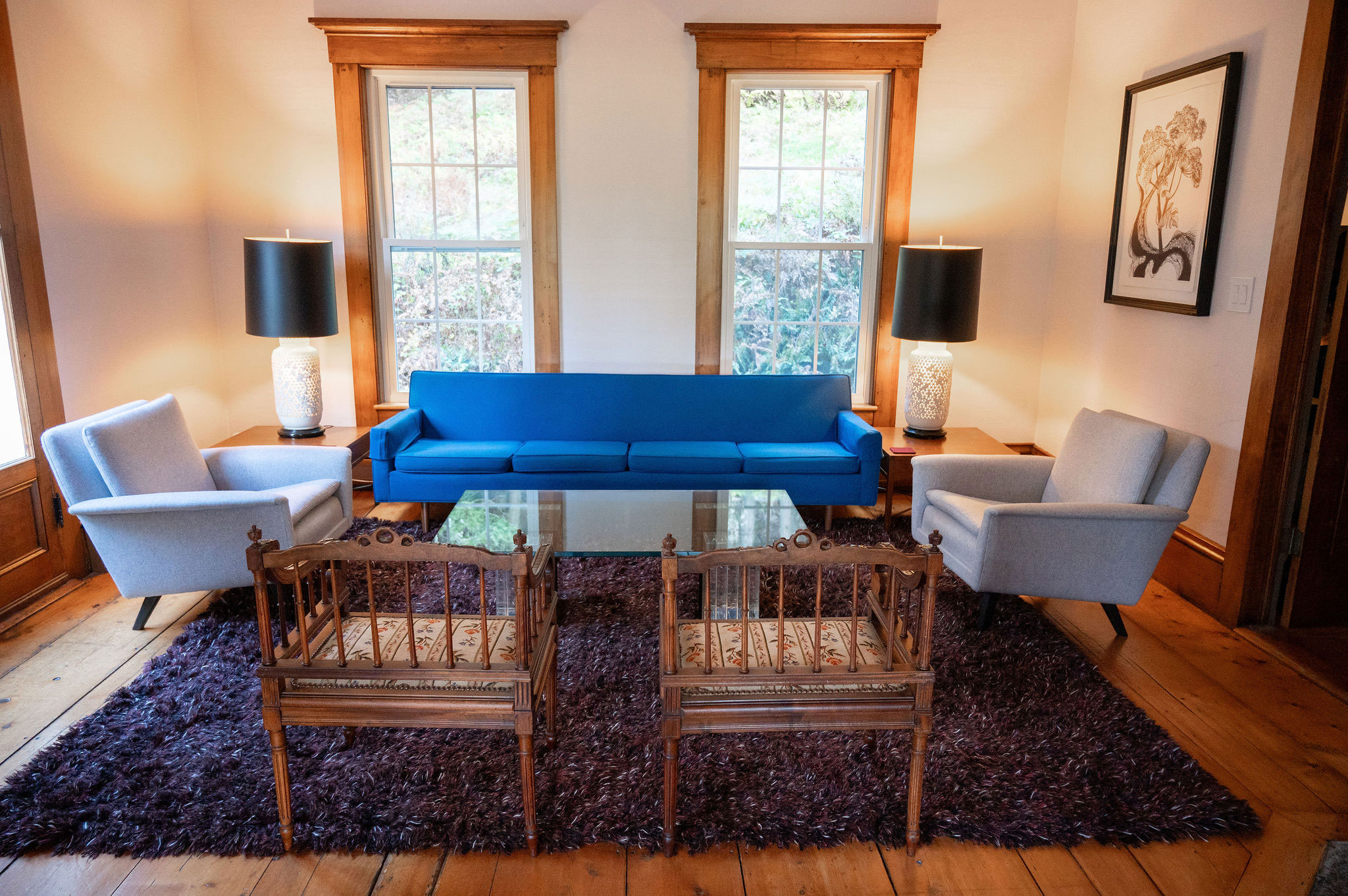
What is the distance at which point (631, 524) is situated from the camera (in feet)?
11.3

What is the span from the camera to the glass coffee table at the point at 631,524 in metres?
3.20

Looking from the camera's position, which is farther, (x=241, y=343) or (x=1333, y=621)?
(x=241, y=343)

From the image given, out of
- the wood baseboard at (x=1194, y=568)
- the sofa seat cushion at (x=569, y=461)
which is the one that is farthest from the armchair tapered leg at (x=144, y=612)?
the wood baseboard at (x=1194, y=568)

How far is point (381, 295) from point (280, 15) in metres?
1.55

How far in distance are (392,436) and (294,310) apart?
2.72ft

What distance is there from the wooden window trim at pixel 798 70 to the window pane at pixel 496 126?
3.44 feet

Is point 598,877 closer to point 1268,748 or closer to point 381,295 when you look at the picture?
point 1268,748

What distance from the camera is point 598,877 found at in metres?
2.06

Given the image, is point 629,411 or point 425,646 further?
point 629,411

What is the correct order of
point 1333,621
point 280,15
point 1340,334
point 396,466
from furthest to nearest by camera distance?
point 280,15 < point 396,466 < point 1333,621 < point 1340,334

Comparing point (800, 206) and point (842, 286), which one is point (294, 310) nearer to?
point (800, 206)

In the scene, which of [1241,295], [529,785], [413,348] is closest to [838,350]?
[1241,295]

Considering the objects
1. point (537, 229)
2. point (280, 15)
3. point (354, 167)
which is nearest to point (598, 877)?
point (537, 229)

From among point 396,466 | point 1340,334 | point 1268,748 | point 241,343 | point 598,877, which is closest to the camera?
point 598,877
